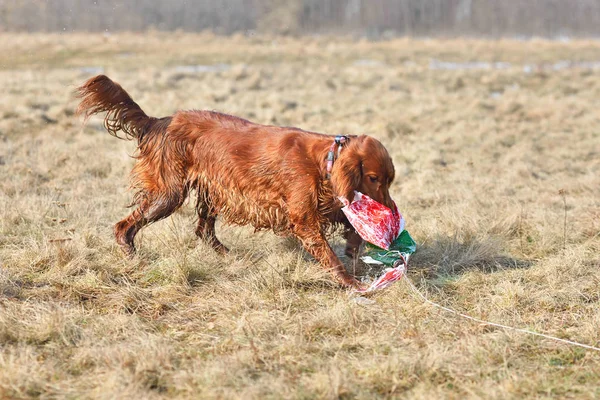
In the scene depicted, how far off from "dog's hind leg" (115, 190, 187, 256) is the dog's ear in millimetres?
1171

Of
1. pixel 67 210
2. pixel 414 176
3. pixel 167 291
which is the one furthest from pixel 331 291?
pixel 414 176

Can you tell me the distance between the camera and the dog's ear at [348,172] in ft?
13.5

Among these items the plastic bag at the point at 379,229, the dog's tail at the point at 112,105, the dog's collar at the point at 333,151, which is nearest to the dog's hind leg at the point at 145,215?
the dog's tail at the point at 112,105

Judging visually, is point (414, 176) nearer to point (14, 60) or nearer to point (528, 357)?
point (528, 357)

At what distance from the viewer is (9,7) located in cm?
3078

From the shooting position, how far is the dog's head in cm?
411

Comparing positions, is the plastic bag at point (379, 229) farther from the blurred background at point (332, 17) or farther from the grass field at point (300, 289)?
the blurred background at point (332, 17)

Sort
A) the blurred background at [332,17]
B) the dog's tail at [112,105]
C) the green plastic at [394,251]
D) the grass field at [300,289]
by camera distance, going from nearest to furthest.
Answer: the grass field at [300,289] → the green plastic at [394,251] → the dog's tail at [112,105] → the blurred background at [332,17]

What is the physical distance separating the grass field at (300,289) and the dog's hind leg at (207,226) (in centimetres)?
Result: 12

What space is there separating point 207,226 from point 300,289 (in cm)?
110

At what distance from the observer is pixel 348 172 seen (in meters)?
4.10

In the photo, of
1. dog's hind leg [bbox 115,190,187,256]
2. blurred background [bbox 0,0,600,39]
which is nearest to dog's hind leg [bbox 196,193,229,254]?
dog's hind leg [bbox 115,190,187,256]

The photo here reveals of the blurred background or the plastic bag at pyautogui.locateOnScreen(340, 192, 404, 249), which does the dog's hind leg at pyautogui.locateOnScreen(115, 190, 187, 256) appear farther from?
the blurred background

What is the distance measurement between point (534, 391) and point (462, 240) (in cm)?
230
